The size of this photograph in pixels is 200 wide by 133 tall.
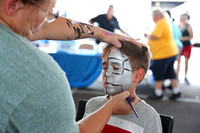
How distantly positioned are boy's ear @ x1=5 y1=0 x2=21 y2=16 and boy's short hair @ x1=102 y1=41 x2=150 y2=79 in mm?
607

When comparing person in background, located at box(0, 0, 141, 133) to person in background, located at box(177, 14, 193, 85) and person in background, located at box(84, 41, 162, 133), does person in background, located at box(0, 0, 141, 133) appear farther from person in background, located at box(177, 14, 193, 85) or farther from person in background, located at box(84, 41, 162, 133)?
person in background, located at box(177, 14, 193, 85)

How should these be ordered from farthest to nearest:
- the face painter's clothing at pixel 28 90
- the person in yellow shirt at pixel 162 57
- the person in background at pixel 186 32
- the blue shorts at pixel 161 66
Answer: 1. the person in background at pixel 186 32
2. the blue shorts at pixel 161 66
3. the person in yellow shirt at pixel 162 57
4. the face painter's clothing at pixel 28 90

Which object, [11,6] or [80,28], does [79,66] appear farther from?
[11,6]

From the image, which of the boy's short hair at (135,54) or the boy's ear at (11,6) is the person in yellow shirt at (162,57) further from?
the boy's ear at (11,6)

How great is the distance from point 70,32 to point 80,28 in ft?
0.16

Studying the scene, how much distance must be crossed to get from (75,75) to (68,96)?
3.05 meters

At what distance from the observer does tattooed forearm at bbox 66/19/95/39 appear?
1006 millimetres

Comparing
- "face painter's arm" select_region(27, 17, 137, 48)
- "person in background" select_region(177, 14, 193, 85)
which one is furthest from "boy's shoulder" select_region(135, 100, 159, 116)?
"person in background" select_region(177, 14, 193, 85)

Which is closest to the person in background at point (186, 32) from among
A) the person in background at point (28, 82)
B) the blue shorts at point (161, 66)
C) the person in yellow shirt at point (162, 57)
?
the person in yellow shirt at point (162, 57)

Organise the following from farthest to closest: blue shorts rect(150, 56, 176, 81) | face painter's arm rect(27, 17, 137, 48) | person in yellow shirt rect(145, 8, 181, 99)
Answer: blue shorts rect(150, 56, 176, 81)
person in yellow shirt rect(145, 8, 181, 99)
face painter's arm rect(27, 17, 137, 48)

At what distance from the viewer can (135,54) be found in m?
1.08

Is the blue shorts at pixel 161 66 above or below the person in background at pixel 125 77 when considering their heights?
below

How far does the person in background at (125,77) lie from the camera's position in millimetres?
1016

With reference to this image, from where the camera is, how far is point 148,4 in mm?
1422
